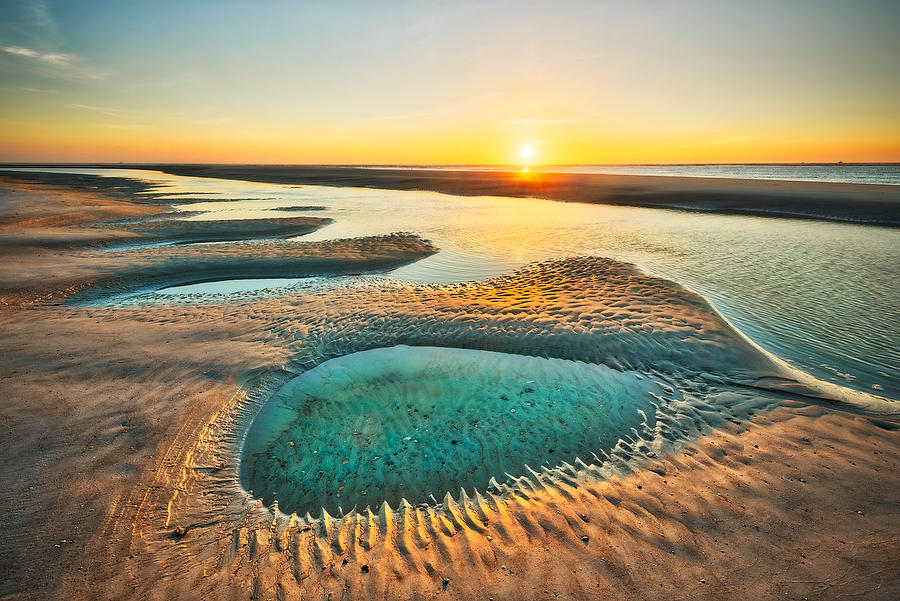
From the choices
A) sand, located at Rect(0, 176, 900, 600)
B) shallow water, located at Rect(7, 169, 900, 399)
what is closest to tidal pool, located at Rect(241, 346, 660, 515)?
sand, located at Rect(0, 176, 900, 600)

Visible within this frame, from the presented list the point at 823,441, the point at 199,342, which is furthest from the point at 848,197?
the point at 199,342

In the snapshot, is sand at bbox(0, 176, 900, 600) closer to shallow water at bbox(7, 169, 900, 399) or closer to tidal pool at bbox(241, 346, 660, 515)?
tidal pool at bbox(241, 346, 660, 515)

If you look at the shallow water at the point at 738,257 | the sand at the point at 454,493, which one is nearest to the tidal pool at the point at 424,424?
the sand at the point at 454,493

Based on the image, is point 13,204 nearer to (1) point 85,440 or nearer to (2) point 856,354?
(1) point 85,440

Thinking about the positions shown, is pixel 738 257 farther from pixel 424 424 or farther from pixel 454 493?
pixel 454 493

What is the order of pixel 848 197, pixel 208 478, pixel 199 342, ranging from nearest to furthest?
pixel 208 478
pixel 199 342
pixel 848 197

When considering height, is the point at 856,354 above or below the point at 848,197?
below

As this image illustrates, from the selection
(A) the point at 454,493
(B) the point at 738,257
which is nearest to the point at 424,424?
(A) the point at 454,493

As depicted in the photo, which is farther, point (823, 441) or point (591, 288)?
point (591, 288)
